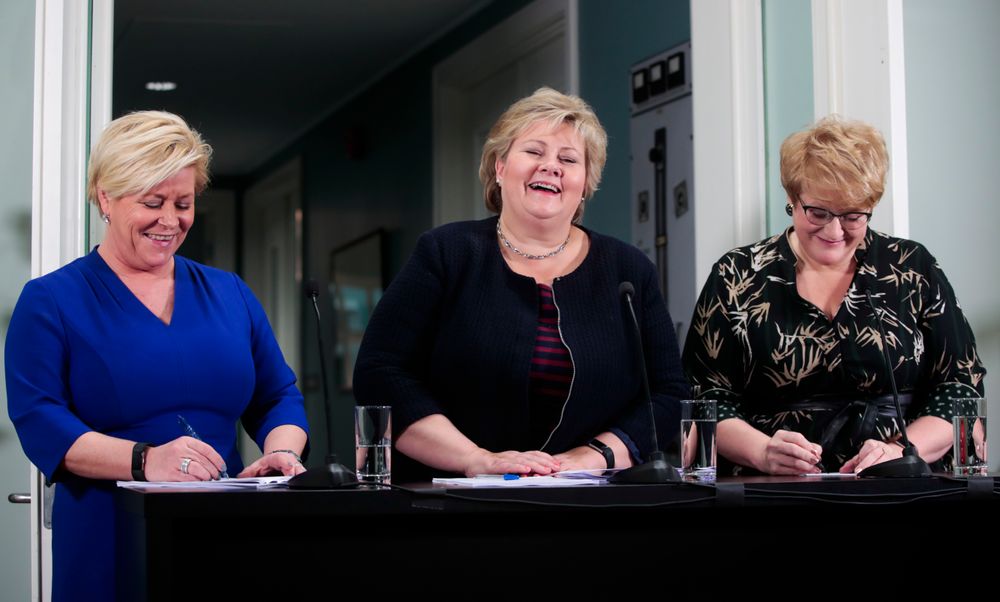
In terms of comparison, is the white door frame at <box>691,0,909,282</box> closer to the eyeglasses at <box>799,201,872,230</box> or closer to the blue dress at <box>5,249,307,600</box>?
the eyeglasses at <box>799,201,872,230</box>

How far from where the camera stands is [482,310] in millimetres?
2340

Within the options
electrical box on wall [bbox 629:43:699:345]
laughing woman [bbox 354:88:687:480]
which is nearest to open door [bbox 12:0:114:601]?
laughing woman [bbox 354:88:687:480]

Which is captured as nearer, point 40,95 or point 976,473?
point 976,473

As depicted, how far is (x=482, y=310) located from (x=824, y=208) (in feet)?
2.23

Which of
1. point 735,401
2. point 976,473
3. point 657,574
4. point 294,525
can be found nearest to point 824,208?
point 735,401

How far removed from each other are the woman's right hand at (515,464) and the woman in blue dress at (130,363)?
0.99 feet

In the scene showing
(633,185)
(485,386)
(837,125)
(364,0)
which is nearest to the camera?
(485,386)

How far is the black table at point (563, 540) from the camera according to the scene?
1.55 m

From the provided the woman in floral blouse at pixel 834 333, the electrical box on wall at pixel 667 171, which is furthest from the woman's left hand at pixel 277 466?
the electrical box on wall at pixel 667 171

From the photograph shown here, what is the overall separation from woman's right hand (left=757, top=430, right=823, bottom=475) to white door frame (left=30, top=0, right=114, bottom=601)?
1398 millimetres

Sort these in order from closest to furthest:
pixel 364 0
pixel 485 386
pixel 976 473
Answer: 1. pixel 976 473
2. pixel 485 386
3. pixel 364 0

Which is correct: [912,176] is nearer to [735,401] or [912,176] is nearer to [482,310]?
[735,401]

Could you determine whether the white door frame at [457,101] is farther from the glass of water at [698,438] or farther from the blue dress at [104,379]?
the glass of water at [698,438]

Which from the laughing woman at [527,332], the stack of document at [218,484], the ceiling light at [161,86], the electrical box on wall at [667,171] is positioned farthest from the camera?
the ceiling light at [161,86]
